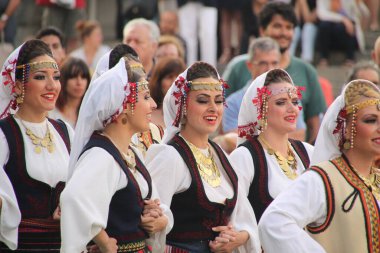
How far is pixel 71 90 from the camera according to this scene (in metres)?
8.91

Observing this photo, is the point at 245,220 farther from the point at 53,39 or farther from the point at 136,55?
the point at 53,39

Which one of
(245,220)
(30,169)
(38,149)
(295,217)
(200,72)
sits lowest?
(245,220)

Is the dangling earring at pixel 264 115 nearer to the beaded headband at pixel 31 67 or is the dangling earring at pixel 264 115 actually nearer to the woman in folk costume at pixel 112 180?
the woman in folk costume at pixel 112 180

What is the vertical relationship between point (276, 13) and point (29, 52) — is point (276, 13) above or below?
above

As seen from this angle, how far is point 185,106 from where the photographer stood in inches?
273

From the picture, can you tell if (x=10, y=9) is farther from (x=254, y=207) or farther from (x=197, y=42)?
(x=254, y=207)

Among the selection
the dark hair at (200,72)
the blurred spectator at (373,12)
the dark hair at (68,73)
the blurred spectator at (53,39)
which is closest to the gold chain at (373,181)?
the dark hair at (200,72)

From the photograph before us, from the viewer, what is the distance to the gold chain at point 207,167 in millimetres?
6740

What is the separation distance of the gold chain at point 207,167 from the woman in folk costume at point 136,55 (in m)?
0.54

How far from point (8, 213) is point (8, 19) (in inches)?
241

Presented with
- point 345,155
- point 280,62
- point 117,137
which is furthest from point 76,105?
point 345,155

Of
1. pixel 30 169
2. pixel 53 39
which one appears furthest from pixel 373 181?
pixel 53 39

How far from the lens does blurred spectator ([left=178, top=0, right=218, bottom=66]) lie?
12.9 metres

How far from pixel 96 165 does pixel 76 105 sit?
9.85ft
